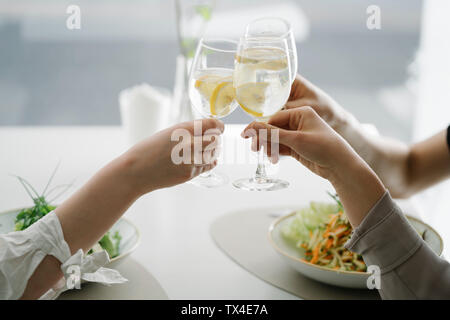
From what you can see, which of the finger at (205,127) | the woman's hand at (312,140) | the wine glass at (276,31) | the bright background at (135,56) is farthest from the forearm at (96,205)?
the bright background at (135,56)

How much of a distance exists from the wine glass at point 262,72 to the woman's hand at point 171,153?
94mm

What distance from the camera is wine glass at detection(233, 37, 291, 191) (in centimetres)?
82

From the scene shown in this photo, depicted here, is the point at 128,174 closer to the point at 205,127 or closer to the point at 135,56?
the point at 205,127

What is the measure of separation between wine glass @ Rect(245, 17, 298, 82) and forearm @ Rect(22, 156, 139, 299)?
1.07ft

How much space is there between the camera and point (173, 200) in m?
1.40

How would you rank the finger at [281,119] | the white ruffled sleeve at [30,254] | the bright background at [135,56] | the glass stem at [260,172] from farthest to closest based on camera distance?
the bright background at [135,56] → the glass stem at [260,172] → the finger at [281,119] → the white ruffled sleeve at [30,254]

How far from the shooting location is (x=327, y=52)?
688cm

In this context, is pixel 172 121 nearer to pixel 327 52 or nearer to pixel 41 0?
pixel 327 52

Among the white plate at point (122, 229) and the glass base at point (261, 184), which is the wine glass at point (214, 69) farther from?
the white plate at point (122, 229)

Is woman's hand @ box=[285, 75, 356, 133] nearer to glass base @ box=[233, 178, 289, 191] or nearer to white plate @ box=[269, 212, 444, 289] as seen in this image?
glass base @ box=[233, 178, 289, 191]

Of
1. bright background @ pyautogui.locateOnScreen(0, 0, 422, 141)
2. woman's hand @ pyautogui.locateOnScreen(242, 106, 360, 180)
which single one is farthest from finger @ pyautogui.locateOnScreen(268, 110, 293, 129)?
bright background @ pyautogui.locateOnScreen(0, 0, 422, 141)

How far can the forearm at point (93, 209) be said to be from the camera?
777 mm

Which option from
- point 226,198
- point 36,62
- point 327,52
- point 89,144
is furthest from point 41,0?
point 226,198

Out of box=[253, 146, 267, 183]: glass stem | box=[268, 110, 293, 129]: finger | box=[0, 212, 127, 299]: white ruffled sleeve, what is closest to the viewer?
box=[0, 212, 127, 299]: white ruffled sleeve
